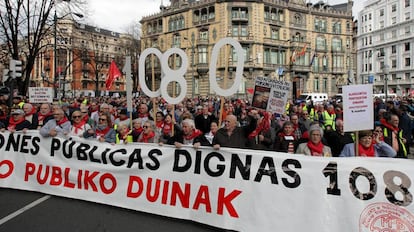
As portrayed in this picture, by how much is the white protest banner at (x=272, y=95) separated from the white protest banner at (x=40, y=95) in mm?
8261

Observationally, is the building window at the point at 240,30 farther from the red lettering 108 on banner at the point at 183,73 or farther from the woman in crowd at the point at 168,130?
the red lettering 108 on banner at the point at 183,73

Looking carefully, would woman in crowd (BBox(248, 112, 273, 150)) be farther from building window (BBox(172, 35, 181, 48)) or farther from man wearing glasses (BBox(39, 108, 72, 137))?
building window (BBox(172, 35, 181, 48))

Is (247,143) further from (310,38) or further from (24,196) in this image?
(310,38)

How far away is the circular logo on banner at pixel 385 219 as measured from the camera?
3.40 metres

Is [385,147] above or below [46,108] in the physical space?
below

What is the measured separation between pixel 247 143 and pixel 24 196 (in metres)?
3.95

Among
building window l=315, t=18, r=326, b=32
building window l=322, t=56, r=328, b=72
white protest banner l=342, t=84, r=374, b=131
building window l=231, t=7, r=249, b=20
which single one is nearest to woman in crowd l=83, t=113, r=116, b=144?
white protest banner l=342, t=84, r=374, b=131

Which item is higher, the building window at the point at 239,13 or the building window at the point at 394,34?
the building window at the point at 394,34

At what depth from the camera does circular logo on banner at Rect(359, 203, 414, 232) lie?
3.40m

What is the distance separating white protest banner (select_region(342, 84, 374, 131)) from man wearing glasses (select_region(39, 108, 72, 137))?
4639mm

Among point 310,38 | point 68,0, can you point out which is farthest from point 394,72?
point 68,0

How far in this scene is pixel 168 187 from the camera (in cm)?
484

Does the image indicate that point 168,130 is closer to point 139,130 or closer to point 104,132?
point 139,130

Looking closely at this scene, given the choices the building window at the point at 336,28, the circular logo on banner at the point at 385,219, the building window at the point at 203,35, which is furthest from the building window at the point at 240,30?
the circular logo on banner at the point at 385,219
